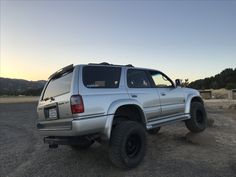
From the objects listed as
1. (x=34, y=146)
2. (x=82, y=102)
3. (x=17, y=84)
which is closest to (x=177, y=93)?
(x=82, y=102)

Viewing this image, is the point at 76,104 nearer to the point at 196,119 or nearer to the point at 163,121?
the point at 163,121

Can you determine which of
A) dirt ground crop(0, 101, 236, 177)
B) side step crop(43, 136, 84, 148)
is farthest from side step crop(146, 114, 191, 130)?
side step crop(43, 136, 84, 148)

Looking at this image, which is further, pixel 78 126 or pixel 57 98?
pixel 57 98

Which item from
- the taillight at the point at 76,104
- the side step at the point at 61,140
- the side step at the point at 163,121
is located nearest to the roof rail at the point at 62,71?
the taillight at the point at 76,104

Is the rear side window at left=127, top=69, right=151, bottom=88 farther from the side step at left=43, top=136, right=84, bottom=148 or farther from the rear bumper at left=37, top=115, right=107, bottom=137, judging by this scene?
the side step at left=43, top=136, right=84, bottom=148

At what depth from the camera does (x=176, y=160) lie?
6.72 metres

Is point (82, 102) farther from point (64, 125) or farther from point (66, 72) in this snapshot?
point (66, 72)

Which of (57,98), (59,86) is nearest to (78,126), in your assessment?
(57,98)

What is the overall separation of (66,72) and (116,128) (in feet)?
4.92

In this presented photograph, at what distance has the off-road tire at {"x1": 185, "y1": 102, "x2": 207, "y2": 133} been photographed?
29.5 ft

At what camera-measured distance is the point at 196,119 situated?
30.2 feet

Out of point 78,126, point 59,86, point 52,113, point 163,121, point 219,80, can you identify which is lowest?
point 163,121

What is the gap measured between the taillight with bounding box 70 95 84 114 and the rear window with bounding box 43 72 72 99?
1.03 ft

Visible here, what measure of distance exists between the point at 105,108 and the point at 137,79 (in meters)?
1.57
